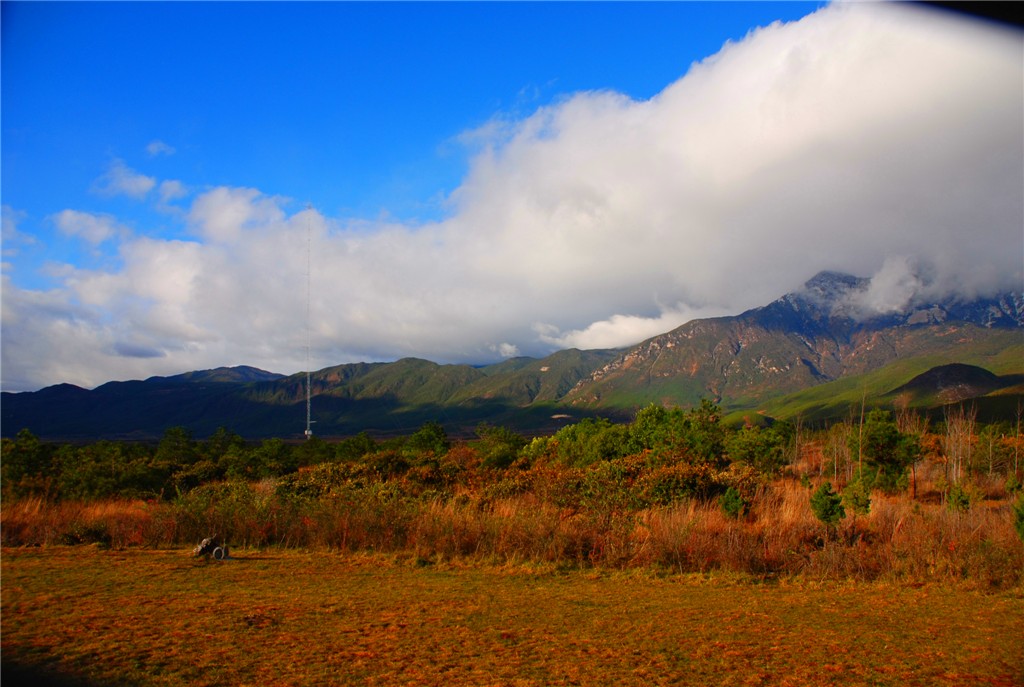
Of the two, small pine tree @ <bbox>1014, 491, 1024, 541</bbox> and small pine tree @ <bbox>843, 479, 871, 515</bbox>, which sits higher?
small pine tree @ <bbox>1014, 491, 1024, 541</bbox>

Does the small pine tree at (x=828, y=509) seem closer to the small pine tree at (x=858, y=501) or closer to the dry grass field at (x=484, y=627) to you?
the small pine tree at (x=858, y=501)

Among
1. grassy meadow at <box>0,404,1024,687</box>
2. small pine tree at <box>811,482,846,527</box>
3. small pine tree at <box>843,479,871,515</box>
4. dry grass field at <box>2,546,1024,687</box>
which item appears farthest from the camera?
small pine tree at <box>843,479,871,515</box>

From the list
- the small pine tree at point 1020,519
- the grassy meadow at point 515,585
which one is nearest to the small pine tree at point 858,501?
the grassy meadow at point 515,585

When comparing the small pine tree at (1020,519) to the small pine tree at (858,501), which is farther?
the small pine tree at (858,501)

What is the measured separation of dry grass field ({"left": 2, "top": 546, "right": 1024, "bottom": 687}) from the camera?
4816 millimetres

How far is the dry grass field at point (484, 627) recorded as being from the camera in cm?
482

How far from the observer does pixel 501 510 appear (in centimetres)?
1129

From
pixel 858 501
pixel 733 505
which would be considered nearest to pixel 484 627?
pixel 733 505

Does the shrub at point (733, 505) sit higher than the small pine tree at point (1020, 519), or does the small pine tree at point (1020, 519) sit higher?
the small pine tree at point (1020, 519)

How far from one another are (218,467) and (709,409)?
931 inches

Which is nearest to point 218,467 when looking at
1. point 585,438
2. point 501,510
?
point 585,438

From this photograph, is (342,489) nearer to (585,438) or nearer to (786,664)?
(786,664)

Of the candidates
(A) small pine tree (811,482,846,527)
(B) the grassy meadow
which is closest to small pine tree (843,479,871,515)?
(B) the grassy meadow

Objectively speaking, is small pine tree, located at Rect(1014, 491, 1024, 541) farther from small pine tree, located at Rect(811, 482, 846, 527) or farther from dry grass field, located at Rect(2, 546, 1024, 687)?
small pine tree, located at Rect(811, 482, 846, 527)
